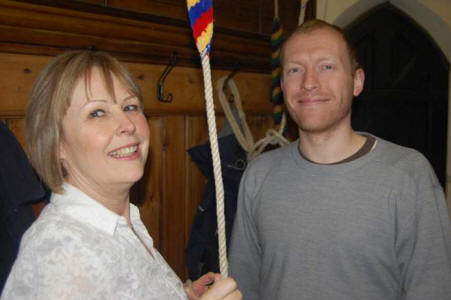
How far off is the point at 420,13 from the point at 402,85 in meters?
0.41

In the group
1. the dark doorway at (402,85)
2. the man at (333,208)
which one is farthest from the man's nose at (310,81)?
the dark doorway at (402,85)

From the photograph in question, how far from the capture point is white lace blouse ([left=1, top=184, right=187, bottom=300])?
21.3 inches

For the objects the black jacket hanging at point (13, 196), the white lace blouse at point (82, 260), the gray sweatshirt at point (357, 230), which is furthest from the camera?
the gray sweatshirt at point (357, 230)

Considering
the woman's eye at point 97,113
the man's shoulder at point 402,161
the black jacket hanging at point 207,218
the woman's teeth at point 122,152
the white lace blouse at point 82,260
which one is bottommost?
the black jacket hanging at point 207,218

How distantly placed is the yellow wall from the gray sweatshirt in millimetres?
967

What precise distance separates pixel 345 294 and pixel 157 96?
32.7 inches

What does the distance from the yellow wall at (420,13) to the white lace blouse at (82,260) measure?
1508 millimetres

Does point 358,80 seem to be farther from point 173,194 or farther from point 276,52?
point 173,194

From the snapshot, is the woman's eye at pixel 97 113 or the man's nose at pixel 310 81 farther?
the man's nose at pixel 310 81

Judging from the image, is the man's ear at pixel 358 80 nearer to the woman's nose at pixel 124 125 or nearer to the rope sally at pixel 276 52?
the rope sally at pixel 276 52

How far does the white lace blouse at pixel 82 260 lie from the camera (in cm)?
54

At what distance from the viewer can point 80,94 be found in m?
0.66

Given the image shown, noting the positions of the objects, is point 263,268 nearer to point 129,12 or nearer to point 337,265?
point 337,265

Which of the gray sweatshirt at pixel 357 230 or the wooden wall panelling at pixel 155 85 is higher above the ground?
the wooden wall panelling at pixel 155 85
